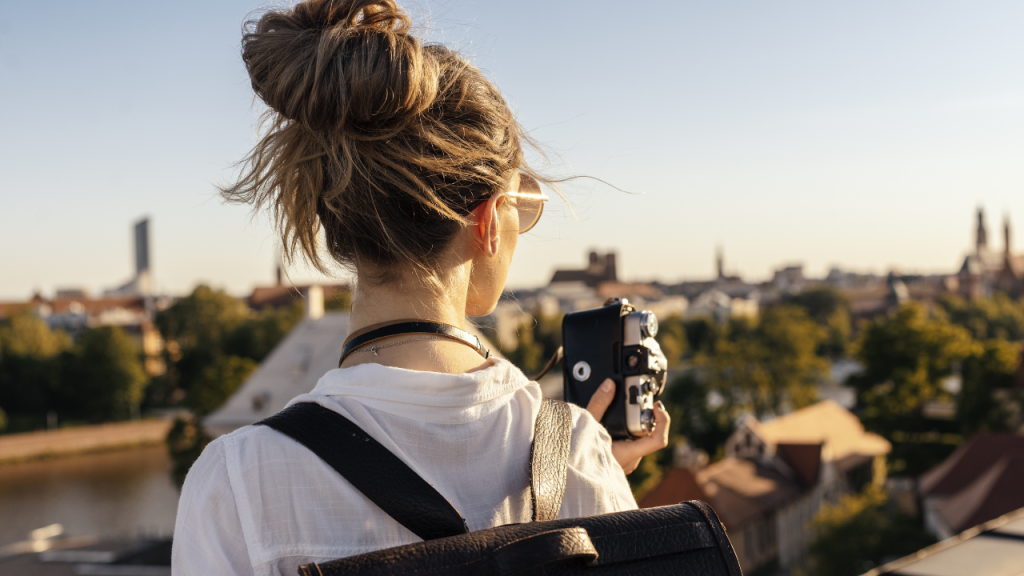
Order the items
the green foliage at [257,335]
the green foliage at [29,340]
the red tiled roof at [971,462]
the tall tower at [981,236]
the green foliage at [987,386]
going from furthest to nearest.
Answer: the tall tower at [981,236]
the green foliage at [257,335]
the green foliage at [29,340]
the green foliage at [987,386]
the red tiled roof at [971,462]

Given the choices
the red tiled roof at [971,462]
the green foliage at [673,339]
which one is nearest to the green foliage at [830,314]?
the green foliage at [673,339]

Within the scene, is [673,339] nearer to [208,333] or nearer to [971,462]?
[208,333]

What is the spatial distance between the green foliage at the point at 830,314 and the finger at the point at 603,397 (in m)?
56.3

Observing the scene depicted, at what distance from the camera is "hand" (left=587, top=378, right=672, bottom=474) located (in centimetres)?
124

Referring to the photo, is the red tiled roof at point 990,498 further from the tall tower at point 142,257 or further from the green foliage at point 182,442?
the tall tower at point 142,257

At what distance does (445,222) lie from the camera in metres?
0.92

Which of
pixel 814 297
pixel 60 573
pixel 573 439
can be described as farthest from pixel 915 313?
pixel 814 297

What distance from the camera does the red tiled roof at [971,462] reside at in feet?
53.3

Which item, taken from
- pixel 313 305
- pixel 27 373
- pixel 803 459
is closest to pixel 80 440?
pixel 27 373

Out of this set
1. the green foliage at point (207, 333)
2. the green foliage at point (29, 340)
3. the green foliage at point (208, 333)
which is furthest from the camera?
the green foliage at point (207, 333)

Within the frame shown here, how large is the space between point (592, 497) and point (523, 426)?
0.11m

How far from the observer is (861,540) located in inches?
577

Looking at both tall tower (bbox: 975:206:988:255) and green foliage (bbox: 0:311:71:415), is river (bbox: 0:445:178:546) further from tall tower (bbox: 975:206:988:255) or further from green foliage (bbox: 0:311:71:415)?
tall tower (bbox: 975:206:988:255)

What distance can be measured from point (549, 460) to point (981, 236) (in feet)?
332
